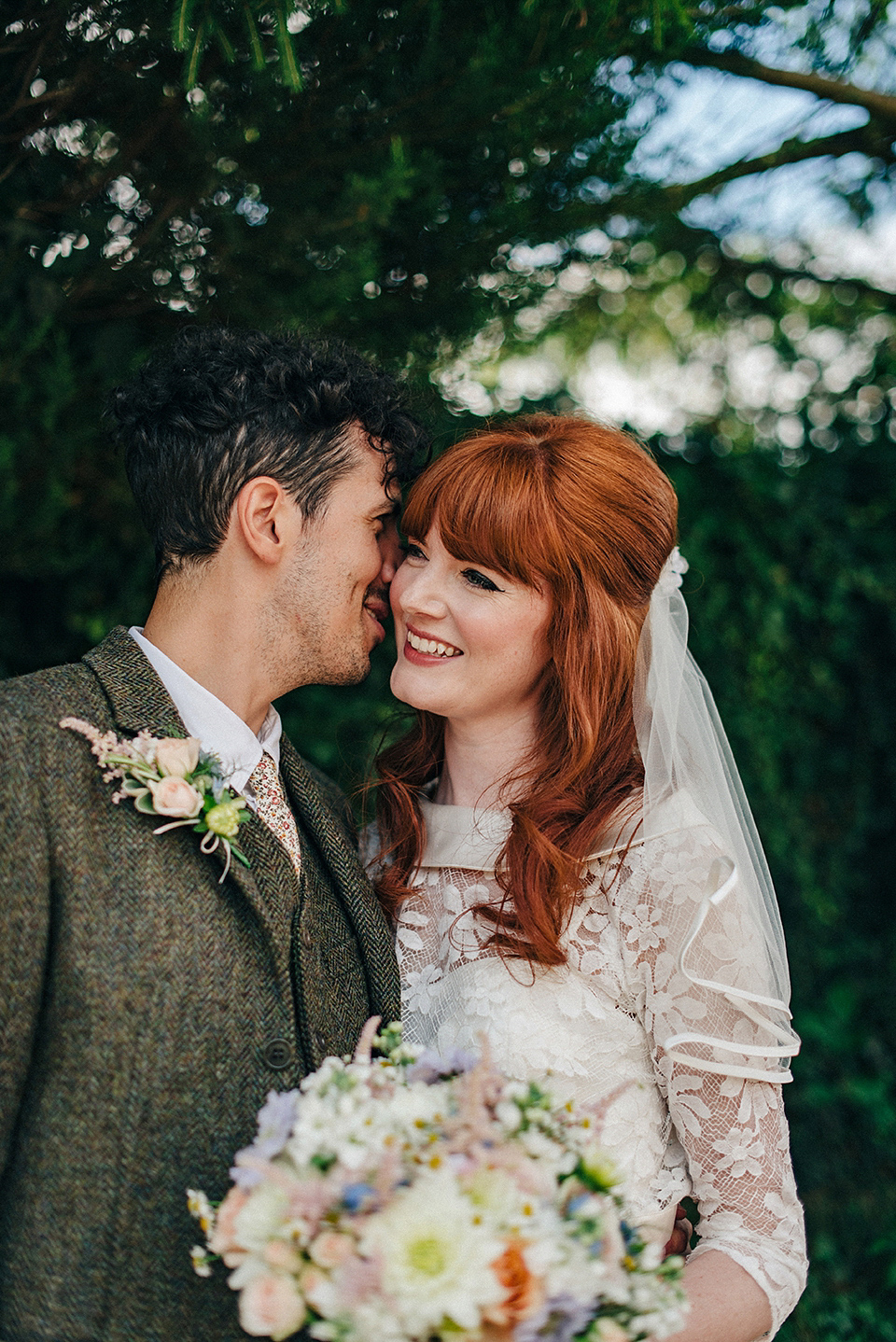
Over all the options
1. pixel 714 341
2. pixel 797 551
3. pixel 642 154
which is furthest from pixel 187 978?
pixel 714 341

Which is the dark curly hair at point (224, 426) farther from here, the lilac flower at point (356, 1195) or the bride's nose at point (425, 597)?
the lilac flower at point (356, 1195)

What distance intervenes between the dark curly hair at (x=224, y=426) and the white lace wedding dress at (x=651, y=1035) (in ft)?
3.71

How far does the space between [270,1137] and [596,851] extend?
110 cm

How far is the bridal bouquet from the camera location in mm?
1224

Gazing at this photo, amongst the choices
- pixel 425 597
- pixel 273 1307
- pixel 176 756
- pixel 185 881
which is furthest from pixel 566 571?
pixel 273 1307

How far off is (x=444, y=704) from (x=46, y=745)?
3.31 feet

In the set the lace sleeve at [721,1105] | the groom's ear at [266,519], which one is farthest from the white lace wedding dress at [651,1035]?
the groom's ear at [266,519]

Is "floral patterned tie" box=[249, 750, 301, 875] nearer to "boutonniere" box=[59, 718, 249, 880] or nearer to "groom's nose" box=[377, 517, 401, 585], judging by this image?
"boutonniere" box=[59, 718, 249, 880]

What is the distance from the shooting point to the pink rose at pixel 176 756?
6.22 ft

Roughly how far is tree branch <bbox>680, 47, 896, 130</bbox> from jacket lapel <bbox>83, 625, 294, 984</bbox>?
Answer: 2483mm

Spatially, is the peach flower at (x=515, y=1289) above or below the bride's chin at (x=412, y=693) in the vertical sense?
below

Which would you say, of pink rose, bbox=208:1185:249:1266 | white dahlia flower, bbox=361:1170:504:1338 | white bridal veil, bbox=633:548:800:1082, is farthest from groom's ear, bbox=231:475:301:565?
white dahlia flower, bbox=361:1170:504:1338

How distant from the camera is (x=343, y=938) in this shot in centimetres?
226

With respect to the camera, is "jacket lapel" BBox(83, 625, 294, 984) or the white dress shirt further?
the white dress shirt
